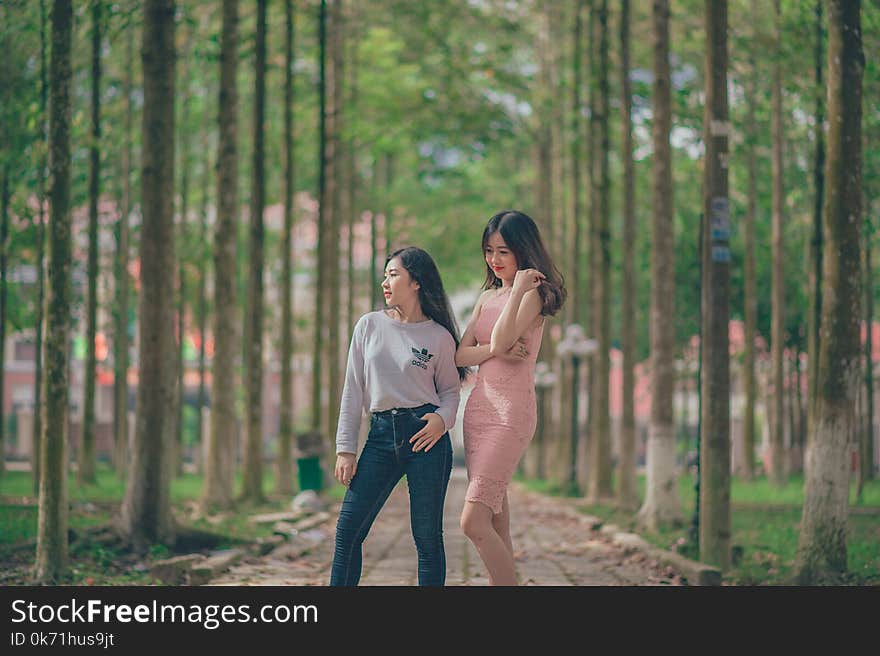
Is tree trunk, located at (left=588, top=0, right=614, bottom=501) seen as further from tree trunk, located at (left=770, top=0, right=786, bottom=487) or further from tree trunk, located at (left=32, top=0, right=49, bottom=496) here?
tree trunk, located at (left=32, top=0, right=49, bottom=496)

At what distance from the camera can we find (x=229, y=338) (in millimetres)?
20391

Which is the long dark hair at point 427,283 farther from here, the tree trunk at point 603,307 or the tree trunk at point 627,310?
the tree trunk at point 603,307

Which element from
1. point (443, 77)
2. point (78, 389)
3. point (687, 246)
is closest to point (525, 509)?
point (443, 77)

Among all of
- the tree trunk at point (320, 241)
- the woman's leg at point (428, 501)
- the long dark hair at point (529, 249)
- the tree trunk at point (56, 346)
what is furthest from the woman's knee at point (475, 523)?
the tree trunk at point (320, 241)

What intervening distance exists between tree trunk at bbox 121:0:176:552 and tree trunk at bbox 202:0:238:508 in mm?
5883

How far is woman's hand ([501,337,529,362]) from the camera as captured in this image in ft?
22.2

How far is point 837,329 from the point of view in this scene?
11.3 m

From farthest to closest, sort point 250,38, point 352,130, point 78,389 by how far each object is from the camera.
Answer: point 78,389
point 352,130
point 250,38

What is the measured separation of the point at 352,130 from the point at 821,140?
12.8 metres

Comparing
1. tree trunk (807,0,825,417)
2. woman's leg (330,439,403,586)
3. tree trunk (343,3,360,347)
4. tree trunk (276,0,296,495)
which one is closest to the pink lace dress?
woman's leg (330,439,403,586)

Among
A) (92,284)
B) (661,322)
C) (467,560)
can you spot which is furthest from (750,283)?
(467,560)

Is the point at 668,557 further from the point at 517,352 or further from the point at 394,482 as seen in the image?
the point at 517,352

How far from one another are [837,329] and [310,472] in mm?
13923

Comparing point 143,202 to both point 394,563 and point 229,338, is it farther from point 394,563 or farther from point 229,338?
point 229,338
